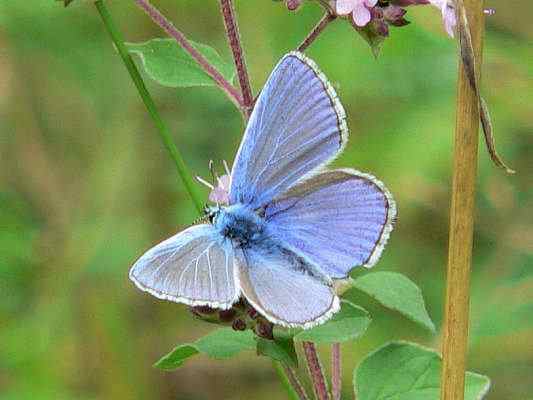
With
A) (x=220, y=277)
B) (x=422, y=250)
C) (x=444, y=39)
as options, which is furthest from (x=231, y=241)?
(x=422, y=250)

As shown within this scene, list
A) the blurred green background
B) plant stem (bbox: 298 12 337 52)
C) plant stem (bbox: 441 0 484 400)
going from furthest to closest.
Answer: the blurred green background < plant stem (bbox: 298 12 337 52) < plant stem (bbox: 441 0 484 400)

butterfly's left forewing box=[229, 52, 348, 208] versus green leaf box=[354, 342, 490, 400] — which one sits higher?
butterfly's left forewing box=[229, 52, 348, 208]

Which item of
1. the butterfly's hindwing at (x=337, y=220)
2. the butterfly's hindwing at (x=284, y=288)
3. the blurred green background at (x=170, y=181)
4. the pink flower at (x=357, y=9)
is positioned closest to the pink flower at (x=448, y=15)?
the pink flower at (x=357, y=9)

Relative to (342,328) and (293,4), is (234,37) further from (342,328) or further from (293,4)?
(342,328)

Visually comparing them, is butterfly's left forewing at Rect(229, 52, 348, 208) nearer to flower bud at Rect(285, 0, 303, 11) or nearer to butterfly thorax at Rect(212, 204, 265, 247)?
butterfly thorax at Rect(212, 204, 265, 247)

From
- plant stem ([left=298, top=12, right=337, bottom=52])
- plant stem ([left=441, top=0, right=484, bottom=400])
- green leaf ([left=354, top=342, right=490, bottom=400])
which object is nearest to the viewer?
plant stem ([left=441, top=0, right=484, bottom=400])

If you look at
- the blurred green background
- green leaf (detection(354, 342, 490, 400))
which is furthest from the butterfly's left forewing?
the blurred green background

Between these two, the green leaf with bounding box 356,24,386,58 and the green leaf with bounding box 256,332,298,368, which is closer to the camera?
the green leaf with bounding box 256,332,298,368
